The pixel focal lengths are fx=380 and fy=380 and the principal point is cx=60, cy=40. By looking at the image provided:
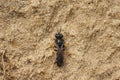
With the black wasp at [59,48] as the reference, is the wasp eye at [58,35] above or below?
above

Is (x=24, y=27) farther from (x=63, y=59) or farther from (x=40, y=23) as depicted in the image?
(x=63, y=59)

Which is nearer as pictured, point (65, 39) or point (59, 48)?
point (59, 48)

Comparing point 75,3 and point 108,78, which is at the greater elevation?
point 75,3

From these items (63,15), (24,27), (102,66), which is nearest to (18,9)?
(24,27)

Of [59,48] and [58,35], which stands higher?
[58,35]

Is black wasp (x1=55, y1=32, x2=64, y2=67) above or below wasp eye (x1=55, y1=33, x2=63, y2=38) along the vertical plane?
below
